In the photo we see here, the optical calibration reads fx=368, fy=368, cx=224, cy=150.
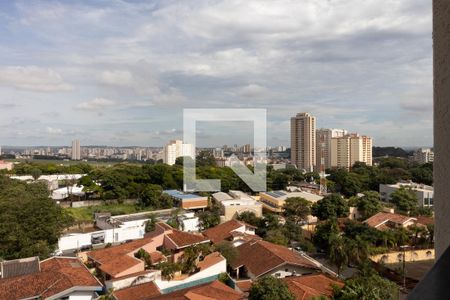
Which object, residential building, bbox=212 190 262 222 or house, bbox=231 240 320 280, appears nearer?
house, bbox=231 240 320 280

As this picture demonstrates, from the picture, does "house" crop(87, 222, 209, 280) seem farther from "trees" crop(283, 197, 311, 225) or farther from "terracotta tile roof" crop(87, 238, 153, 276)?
"trees" crop(283, 197, 311, 225)

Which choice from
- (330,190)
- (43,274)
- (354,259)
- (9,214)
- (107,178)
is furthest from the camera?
(330,190)

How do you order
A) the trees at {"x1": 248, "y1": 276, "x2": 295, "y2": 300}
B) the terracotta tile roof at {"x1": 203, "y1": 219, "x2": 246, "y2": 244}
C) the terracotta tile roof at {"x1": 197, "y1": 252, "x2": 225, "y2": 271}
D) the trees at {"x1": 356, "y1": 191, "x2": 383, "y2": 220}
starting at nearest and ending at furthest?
the trees at {"x1": 248, "y1": 276, "x2": 295, "y2": 300} < the terracotta tile roof at {"x1": 197, "y1": 252, "x2": 225, "y2": 271} < the terracotta tile roof at {"x1": 203, "y1": 219, "x2": 246, "y2": 244} < the trees at {"x1": 356, "y1": 191, "x2": 383, "y2": 220}

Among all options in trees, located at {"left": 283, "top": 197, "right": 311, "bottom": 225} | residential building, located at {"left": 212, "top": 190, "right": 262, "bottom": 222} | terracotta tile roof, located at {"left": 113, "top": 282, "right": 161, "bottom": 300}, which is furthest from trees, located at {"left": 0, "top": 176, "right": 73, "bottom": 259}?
trees, located at {"left": 283, "top": 197, "right": 311, "bottom": 225}

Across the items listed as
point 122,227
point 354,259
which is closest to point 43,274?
point 122,227

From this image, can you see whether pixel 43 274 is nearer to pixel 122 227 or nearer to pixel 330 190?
pixel 122 227

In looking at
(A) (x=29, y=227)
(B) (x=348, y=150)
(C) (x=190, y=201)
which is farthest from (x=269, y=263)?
(B) (x=348, y=150)

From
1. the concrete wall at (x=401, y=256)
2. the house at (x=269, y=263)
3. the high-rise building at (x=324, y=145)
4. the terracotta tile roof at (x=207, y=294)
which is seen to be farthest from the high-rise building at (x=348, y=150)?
the terracotta tile roof at (x=207, y=294)
